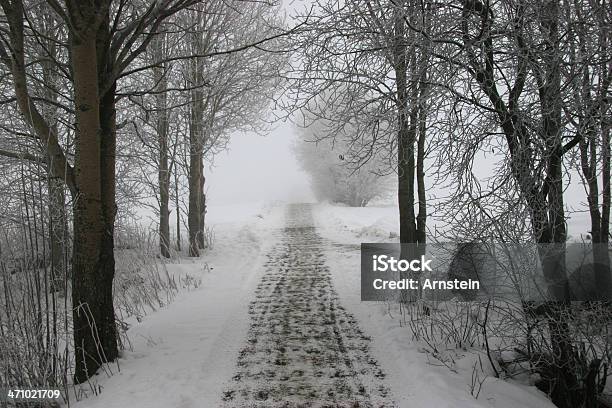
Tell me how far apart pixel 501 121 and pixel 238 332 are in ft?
13.5

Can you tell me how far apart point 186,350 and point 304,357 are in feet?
4.76

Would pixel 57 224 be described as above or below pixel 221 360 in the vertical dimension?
above

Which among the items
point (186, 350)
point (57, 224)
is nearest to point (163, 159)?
point (57, 224)

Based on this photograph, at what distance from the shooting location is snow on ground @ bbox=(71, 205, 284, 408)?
4078mm

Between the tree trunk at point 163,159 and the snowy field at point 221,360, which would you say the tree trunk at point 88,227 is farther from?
the tree trunk at point 163,159

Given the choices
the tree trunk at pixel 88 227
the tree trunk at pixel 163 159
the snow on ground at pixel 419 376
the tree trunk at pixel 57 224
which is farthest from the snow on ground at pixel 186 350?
the tree trunk at pixel 163 159

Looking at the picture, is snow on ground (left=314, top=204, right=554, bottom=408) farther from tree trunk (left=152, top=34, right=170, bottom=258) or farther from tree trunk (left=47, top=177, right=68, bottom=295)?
tree trunk (left=152, top=34, right=170, bottom=258)

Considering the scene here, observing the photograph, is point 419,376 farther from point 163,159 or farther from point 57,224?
point 163,159

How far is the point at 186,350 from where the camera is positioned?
5270mm

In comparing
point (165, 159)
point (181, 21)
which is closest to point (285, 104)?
point (181, 21)

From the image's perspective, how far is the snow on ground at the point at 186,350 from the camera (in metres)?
4.08

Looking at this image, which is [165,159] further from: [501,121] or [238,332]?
[501,121]

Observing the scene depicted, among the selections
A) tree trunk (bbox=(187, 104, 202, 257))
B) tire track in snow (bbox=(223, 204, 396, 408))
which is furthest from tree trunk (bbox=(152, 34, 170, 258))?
tire track in snow (bbox=(223, 204, 396, 408))

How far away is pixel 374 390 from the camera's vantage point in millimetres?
4211
